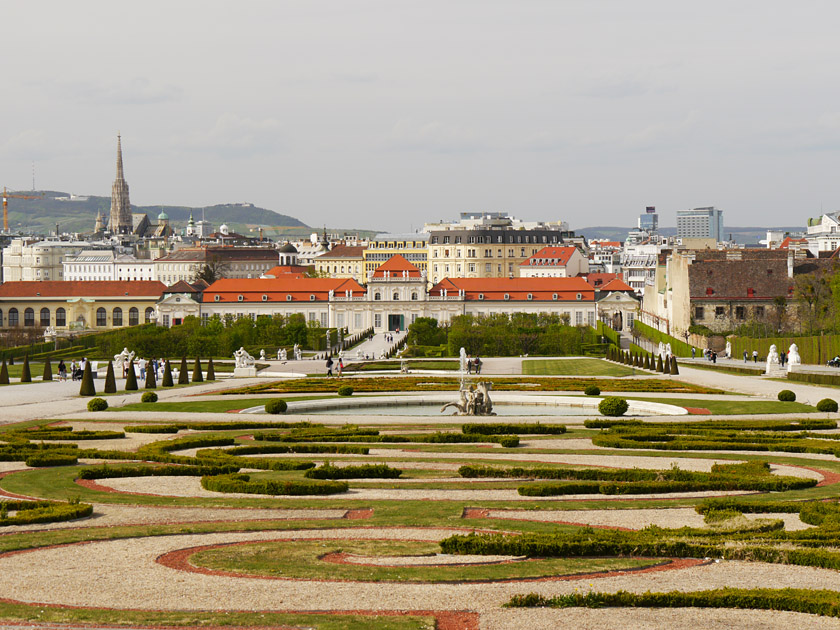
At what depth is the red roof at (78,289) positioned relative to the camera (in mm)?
119250

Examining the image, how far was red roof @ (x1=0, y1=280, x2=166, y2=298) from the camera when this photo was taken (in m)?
119

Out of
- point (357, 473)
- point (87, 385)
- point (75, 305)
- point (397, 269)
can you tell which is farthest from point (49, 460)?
point (75, 305)

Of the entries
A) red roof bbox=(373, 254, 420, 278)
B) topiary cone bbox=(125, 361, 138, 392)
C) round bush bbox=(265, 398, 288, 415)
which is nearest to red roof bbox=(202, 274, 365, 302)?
red roof bbox=(373, 254, 420, 278)

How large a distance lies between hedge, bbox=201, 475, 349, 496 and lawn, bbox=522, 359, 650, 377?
38.8 metres

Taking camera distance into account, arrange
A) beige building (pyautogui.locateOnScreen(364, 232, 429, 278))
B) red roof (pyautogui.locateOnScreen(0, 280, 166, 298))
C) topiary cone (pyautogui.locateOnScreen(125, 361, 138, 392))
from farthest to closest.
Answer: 1. beige building (pyautogui.locateOnScreen(364, 232, 429, 278))
2. red roof (pyautogui.locateOnScreen(0, 280, 166, 298))
3. topiary cone (pyautogui.locateOnScreen(125, 361, 138, 392))

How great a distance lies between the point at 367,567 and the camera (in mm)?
16109

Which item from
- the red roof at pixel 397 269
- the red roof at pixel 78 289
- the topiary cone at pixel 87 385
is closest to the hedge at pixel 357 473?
the topiary cone at pixel 87 385

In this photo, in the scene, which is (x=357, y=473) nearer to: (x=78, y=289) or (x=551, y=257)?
(x=78, y=289)

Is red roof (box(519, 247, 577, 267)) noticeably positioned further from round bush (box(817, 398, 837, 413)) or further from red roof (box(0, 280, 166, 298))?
round bush (box(817, 398, 837, 413))

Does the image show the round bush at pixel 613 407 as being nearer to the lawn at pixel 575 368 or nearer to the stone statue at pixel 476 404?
the stone statue at pixel 476 404

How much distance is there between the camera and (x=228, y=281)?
11850 cm

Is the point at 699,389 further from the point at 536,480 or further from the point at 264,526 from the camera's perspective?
the point at 264,526

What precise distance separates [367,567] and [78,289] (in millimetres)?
111136

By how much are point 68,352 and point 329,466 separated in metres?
66.9
